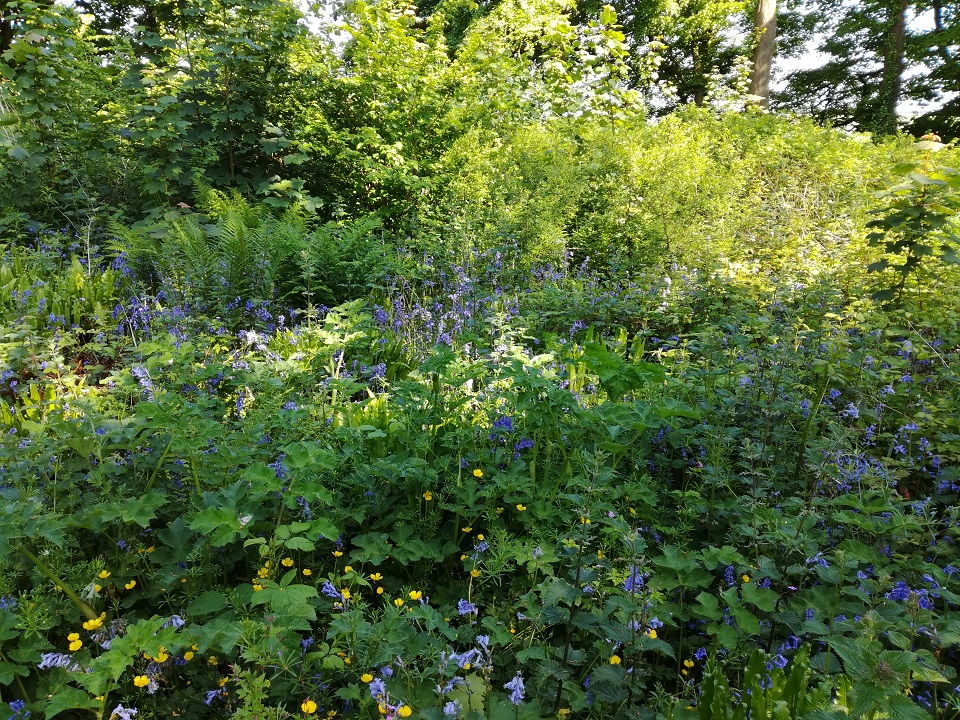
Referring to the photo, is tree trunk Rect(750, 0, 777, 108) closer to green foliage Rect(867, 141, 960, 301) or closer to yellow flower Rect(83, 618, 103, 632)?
green foliage Rect(867, 141, 960, 301)

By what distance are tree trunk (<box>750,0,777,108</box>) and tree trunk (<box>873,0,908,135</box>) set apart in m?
6.55

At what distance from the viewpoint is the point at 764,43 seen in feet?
43.5

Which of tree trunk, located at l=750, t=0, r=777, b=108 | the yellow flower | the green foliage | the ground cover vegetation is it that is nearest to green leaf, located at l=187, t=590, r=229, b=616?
the ground cover vegetation

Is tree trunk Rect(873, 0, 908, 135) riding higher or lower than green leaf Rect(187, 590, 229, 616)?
higher

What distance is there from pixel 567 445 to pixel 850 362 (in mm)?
1670

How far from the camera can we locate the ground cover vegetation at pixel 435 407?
5.26 feet

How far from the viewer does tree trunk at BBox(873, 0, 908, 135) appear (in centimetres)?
1764

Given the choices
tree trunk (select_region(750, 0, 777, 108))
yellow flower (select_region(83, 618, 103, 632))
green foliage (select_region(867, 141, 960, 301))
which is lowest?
yellow flower (select_region(83, 618, 103, 632))

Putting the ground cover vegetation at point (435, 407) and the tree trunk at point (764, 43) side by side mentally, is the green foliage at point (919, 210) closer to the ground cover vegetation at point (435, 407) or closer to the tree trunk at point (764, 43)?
the ground cover vegetation at point (435, 407)

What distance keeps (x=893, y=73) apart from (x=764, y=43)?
26.1 ft

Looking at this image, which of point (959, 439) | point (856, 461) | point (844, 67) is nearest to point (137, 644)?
point (856, 461)

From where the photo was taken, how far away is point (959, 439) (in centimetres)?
251

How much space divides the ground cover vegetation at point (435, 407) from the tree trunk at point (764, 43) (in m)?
6.73

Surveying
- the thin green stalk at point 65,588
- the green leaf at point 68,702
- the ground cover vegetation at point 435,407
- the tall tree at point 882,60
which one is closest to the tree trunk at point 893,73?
the tall tree at point 882,60
